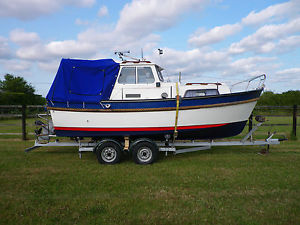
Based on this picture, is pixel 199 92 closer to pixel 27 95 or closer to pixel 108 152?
pixel 108 152

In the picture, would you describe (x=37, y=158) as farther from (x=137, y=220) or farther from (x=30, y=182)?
(x=137, y=220)

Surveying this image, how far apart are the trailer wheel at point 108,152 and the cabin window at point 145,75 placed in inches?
76.2

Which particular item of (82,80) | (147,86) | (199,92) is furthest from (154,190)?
(82,80)

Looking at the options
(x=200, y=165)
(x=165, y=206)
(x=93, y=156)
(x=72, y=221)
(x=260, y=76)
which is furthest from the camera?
(x=93, y=156)

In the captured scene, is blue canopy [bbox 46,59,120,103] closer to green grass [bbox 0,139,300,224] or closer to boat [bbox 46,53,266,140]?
boat [bbox 46,53,266,140]

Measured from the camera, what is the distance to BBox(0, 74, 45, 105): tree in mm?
39375

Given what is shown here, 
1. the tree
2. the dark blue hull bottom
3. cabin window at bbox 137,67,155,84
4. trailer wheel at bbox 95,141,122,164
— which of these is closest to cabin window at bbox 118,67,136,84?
cabin window at bbox 137,67,155,84

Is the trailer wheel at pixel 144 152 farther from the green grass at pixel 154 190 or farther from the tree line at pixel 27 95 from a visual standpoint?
the tree line at pixel 27 95

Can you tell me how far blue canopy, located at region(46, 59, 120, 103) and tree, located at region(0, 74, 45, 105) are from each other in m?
39.5

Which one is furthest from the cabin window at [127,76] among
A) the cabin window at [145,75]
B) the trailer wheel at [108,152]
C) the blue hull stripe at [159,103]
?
the trailer wheel at [108,152]

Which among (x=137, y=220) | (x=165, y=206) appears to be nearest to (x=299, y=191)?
(x=165, y=206)

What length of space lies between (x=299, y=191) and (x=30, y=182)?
17.2ft

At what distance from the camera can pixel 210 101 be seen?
5535 mm

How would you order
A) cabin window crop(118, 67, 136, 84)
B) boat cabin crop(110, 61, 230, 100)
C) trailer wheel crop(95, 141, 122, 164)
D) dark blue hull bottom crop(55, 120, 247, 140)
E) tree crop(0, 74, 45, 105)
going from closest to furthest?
trailer wheel crop(95, 141, 122, 164) < dark blue hull bottom crop(55, 120, 247, 140) < boat cabin crop(110, 61, 230, 100) < cabin window crop(118, 67, 136, 84) < tree crop(0, 74, 45, 105)
